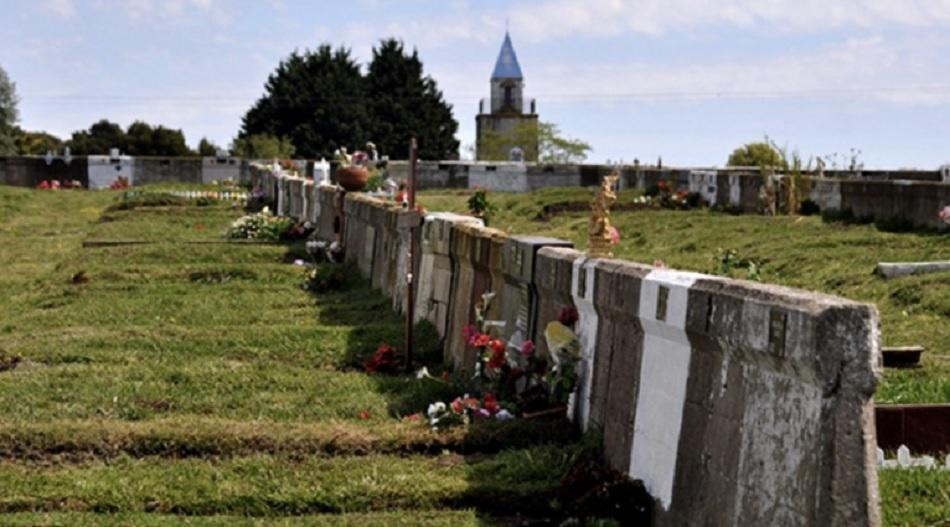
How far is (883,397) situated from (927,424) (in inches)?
55.5

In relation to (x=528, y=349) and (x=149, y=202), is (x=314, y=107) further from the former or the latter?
(x=528, y=349)

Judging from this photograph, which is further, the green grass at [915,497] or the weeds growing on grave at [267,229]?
the weeds growing on grave at [267,229]

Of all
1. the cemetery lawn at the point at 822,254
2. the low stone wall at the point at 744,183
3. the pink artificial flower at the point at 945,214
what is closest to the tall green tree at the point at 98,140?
the low stone wall at the point at 744,183

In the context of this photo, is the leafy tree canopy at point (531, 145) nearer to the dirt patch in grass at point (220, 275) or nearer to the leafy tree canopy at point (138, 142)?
the leafy tree canopy at point (138, 142)

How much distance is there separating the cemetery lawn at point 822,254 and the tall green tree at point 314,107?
175ft

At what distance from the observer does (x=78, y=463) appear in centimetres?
965

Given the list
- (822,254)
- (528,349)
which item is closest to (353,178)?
(822,254)

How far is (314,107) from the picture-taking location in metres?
91.2

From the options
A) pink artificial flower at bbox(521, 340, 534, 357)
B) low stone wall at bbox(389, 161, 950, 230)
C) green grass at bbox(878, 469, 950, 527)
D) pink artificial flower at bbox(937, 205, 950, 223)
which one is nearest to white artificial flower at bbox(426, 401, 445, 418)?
pink artificial flower at bbox(521, 340, 534, 357)

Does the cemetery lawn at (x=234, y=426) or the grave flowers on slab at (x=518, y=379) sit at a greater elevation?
the grave flowers on slab at (x=518, y=379)

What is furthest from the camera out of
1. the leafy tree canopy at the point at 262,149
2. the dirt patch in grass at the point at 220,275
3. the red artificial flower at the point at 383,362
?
the leafy tree canopy at the point at 262,149

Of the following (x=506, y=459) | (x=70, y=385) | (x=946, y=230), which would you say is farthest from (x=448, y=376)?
(x=946, y=230)

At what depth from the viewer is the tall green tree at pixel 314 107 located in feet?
293

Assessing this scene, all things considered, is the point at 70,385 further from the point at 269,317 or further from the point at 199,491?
the point at 269,317
